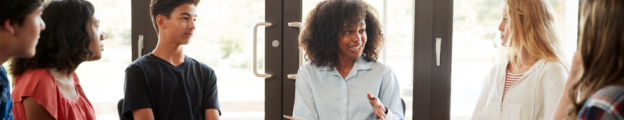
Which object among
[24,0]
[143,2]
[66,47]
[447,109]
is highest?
[143,2]

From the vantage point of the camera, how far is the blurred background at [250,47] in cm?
220

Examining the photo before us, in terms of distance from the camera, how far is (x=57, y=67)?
4.34ft

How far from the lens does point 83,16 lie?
1.39 m

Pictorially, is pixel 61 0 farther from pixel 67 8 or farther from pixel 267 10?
pixel 267 10

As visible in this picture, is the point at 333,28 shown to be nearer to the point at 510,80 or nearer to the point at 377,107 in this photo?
the point at 377,107

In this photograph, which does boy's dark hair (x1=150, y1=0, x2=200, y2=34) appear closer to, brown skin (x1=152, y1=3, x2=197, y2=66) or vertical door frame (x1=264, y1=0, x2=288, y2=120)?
brown skin (x1=152, y1=3, x2=197, y2=66)

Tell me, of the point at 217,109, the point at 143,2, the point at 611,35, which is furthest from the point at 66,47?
the point at 611,35

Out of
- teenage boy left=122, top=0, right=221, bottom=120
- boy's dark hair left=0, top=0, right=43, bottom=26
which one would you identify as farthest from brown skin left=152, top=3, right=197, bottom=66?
boy's dark hair left=0, top=0, right=43, bottom=26

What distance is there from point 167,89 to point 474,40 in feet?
5.64

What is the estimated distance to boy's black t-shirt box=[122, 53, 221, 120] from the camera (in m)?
1.46

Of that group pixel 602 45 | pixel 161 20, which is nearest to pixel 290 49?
pixel 161 20

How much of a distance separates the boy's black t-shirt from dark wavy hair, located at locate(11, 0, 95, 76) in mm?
192

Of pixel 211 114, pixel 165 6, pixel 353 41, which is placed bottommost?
pixel 211 114

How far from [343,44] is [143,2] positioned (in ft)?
4.29
